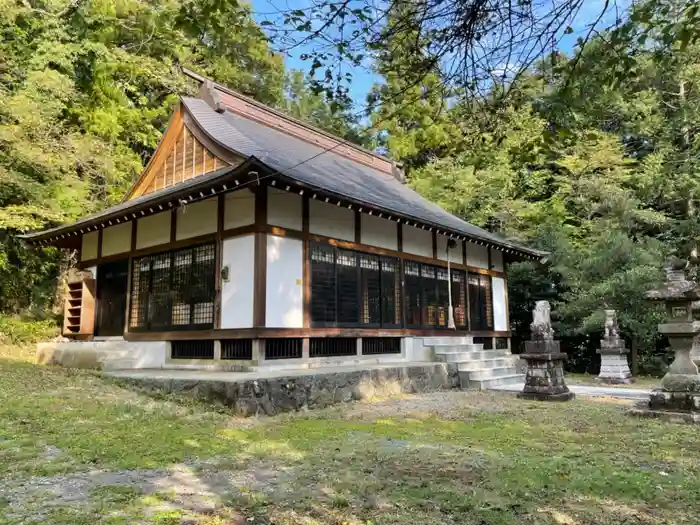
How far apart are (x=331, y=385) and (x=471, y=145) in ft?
15.5

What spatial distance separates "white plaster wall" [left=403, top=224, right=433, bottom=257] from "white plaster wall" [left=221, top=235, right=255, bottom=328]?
4.50m

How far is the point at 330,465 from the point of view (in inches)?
Answer: 171

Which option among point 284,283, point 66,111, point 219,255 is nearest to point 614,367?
point 284,283

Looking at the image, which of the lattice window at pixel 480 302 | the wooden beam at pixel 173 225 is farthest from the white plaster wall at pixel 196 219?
the lattice window at pixel 480 302

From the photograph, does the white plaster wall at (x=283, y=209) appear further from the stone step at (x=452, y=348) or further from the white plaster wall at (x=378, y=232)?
the stone step at (x=452, y=348)

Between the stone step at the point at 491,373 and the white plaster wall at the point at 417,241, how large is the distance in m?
A: 3.26

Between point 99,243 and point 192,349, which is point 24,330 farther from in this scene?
point 192,349

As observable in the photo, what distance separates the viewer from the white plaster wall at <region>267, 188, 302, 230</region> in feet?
30.4

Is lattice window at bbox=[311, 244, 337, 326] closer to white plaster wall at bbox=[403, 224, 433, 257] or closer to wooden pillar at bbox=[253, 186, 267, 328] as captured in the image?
wooden pillar at bbox=[253, 186, 267, 328]

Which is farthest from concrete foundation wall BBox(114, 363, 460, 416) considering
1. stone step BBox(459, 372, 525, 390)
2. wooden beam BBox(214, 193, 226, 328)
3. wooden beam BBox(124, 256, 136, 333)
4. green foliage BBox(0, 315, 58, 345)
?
green foliage BBox(0, 315, 58, 345)

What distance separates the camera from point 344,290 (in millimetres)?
10594

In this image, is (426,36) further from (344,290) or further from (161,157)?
(161,157)

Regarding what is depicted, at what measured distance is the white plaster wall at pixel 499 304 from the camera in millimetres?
15086

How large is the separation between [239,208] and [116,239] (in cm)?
474
